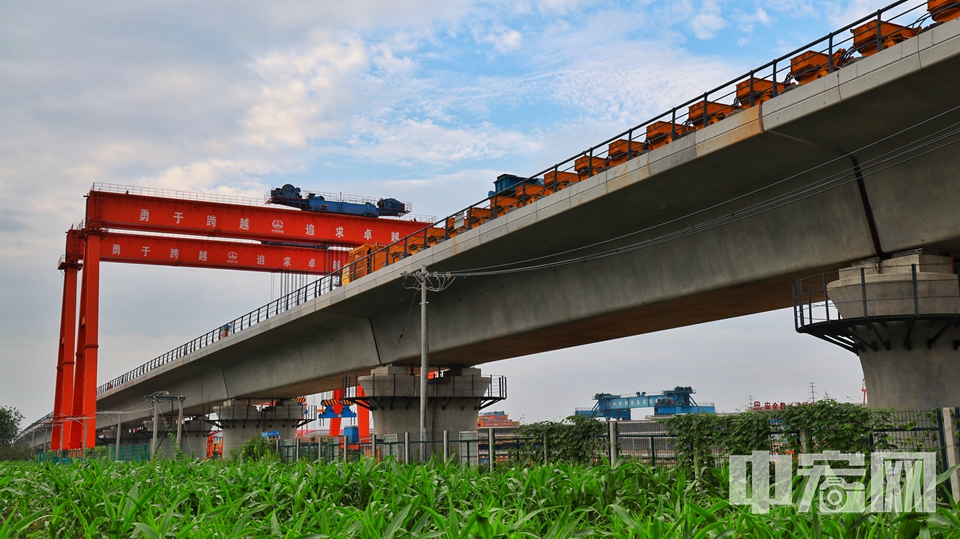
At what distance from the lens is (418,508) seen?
902 centimetres

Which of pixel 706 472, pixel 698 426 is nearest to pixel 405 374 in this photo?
pixel 698 426

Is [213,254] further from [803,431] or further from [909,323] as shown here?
[803,431]

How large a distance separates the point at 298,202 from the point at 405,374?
66.4ft

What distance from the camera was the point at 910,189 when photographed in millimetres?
16469

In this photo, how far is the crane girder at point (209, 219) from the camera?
47.9 metres

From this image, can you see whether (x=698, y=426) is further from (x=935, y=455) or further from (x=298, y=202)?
(x=298, y=202)

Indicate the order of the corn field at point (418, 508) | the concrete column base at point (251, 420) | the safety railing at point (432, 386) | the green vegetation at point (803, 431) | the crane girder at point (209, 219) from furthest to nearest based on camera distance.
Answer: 1. the concrete column base at point (251, 420)
2. the crane girder at point (209, 219)
3. the safety railing at point (432, 386)
4. the green vegetation at point (803, 431)
5. the corn field at point (418, 508)

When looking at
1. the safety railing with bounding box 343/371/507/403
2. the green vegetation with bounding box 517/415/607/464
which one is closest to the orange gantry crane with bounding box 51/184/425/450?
the safety railing with bounding box 343/371/507/403

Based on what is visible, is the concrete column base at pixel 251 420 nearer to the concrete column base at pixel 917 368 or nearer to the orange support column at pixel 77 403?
the orange support column at pixel 77 403

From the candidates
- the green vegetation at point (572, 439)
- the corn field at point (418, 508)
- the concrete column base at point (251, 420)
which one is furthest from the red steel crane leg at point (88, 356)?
the corn field at point (418, 508)

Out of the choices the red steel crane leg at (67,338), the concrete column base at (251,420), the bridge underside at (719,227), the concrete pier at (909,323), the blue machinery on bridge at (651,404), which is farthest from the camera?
the blue machinery on bridge at (651,404)

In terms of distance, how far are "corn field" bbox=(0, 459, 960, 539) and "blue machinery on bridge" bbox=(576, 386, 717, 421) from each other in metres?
68.3

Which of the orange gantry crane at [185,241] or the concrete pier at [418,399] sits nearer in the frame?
the concrete pier at [418,399]

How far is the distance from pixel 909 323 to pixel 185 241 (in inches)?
1797
